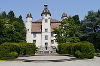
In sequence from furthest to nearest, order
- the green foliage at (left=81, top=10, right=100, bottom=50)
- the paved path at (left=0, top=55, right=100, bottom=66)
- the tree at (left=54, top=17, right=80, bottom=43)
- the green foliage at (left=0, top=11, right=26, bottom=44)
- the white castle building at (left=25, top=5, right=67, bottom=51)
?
1. the white castle building at (left=25, top=5, right=67, bottom=51)
2. the green foliage at (left=81, top=10, right=100, bottom=50)
3. the tree at (left=54, top=17, right=80, bottom=43)
4. the green foliage at (left=0, top=11, right=26, bottom=44)
5. the paved path at (left=0, top=55, right=100, bottom=66)

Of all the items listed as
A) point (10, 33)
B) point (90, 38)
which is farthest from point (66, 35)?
point (10, 33)

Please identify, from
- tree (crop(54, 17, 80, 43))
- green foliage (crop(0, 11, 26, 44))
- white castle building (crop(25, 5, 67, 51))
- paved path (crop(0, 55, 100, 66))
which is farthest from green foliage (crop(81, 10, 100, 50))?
paved path (crop(0, 55, 100, 66))

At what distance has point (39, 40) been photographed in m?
48.1

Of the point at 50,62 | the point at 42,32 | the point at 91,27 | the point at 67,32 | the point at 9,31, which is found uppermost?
the point at 91,27

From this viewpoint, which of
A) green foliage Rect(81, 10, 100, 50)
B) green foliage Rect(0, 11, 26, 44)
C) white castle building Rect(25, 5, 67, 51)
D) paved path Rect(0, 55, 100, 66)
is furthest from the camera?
white castle building Rect(25, 5, 67, 51)

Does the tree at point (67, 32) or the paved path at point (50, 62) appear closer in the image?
the paved path at point (50, 62)

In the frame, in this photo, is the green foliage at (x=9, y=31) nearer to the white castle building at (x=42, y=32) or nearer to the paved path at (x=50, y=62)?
the white castle building at (x=42, y=32)

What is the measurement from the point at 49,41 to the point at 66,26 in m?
12.4

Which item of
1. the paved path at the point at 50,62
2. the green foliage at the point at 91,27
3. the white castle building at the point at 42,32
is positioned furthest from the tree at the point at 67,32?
the paved path at the point at 50,62

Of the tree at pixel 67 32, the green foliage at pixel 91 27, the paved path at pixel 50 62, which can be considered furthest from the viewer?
the green foliage at pixel 91 27

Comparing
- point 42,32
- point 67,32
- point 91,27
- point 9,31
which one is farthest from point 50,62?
point 42,32

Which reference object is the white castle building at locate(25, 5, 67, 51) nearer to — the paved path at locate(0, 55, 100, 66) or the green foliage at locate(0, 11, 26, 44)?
the green foliage at locate(0, 11, 26, 44)

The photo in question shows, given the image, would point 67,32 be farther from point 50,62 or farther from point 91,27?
point 50,62

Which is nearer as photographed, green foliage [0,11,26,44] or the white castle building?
green foliage [0,11,26,44]
